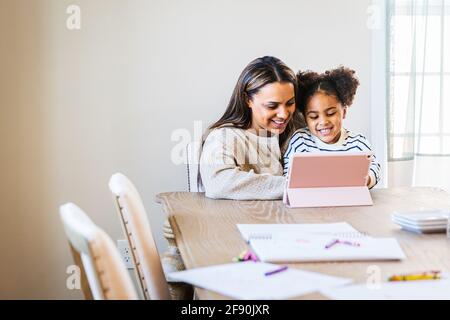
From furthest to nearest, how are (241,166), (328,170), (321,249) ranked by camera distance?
(241,166) → (328,170) → (321,249)

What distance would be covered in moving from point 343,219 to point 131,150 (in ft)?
3.75

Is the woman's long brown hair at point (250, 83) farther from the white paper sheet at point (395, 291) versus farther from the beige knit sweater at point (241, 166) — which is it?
the white paper sheet at point (395, 291)

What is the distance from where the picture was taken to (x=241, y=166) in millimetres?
2426

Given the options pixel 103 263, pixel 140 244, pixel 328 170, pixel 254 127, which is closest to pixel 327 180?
pixel 328 170

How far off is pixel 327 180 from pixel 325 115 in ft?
1.20

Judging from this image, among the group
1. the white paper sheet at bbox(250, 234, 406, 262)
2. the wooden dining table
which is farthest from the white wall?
the white paper sheet at bbox(250, 234, 406, 262)

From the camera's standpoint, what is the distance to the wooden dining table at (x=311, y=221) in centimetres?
138

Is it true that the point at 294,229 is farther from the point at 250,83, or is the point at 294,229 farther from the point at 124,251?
the point at 124,251

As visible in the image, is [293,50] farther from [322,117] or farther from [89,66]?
[89,66]

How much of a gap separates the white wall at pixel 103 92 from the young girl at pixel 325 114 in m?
0.38

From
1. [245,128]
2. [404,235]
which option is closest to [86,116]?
[245,128]

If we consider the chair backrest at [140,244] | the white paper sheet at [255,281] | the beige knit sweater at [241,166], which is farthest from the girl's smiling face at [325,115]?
the white paper sheet at [255,281]

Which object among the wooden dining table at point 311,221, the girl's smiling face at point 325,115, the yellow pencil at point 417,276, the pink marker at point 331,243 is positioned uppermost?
the girl's smiling face at point 325,115

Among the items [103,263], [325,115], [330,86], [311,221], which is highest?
[330,86]
